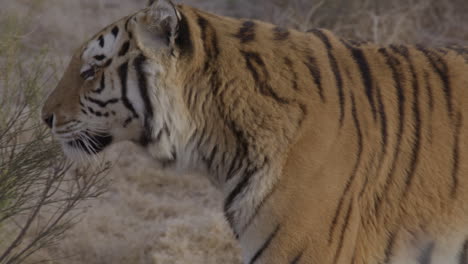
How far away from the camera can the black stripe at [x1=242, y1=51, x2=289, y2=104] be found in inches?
104

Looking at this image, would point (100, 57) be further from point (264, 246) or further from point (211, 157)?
point (264, 246)

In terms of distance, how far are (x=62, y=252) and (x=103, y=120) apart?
176 cm

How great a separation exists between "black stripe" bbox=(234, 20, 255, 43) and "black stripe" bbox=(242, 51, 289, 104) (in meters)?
0.06

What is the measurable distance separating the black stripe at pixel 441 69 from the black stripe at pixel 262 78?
24.6 inches

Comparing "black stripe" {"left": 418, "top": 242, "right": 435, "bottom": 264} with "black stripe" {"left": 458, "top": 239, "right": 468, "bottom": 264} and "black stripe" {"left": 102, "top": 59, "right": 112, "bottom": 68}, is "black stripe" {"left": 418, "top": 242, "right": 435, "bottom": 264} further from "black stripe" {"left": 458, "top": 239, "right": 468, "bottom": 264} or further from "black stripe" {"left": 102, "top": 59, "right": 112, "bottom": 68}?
"black stripe" {"left": 102, "top": 59, "right": 112, "bottom": 68}

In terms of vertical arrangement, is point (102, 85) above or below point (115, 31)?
below

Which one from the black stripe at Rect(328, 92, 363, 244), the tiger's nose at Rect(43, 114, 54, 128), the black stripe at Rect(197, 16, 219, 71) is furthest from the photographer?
the tiger's nose at Rect(43, 114, 54, 128)

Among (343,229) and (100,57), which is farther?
(100,57)

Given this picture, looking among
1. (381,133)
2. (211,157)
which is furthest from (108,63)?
(381,133)

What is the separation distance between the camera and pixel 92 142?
2.90 m

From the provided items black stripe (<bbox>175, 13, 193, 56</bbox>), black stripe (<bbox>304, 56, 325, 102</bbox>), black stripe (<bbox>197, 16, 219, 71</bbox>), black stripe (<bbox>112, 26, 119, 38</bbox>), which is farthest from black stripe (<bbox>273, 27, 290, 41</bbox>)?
black stripe (<bbox>112, 26, 119, 38</bbox>)

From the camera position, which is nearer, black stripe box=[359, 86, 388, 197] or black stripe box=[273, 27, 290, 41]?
black stripe box=[359, 86, 388, 197]

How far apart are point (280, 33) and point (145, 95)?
559mm

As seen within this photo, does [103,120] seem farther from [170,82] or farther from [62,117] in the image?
[170,82]
